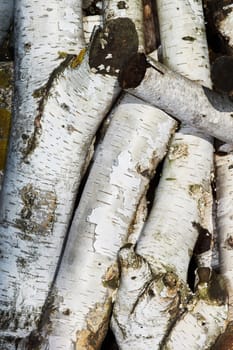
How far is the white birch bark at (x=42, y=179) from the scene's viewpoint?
2.40 meters

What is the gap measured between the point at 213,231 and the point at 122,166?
47 centimetres

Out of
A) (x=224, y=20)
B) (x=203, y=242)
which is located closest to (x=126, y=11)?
(x=224, y=20)

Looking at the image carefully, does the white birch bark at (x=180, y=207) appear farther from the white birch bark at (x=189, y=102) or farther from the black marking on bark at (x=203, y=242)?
the white birch bark at (x=189, y=102)

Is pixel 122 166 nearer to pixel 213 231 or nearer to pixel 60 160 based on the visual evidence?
Result: pixel 60 160

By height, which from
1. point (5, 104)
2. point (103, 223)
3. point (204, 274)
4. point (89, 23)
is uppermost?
point (89, 23)

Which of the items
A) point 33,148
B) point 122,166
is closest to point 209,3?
point 122,166

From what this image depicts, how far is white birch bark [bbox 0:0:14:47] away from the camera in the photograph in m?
2.93

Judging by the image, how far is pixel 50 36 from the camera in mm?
Answer: 2537

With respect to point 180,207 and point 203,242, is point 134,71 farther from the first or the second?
point 203,242

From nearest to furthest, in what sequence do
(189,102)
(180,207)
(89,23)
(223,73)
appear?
(223,73)
(189,102)
(180,207)
(89,23)

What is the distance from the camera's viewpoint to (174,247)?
95.9 inches

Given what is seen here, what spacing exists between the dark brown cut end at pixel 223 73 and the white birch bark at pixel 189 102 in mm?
130

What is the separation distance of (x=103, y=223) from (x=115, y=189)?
5.4 inches

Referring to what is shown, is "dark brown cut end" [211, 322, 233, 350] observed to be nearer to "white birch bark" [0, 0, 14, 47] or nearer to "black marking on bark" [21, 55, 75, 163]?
"black marking on bark" [21, 55, 75, 163]
